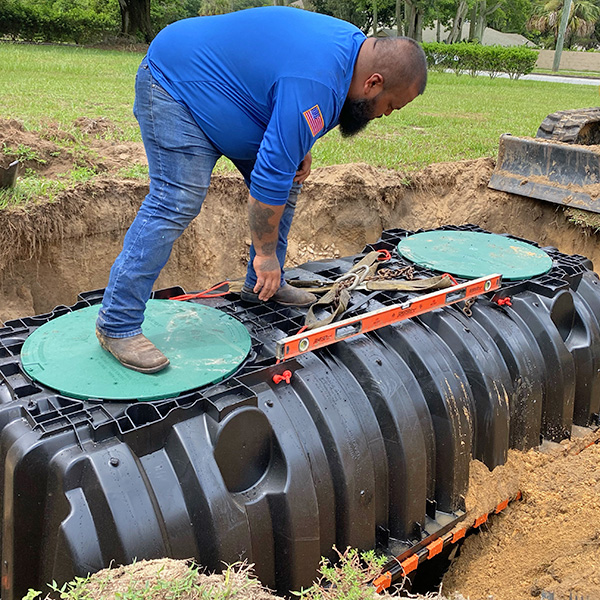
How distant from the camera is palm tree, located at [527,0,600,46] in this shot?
5238 cm

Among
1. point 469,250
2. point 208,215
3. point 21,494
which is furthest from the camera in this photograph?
point 208,215

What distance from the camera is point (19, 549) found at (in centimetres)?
246

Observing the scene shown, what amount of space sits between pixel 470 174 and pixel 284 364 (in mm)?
5362

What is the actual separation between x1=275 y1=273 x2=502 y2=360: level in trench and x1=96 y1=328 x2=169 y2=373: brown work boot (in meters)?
0.58

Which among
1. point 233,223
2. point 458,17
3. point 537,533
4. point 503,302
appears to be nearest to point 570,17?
point 458,17

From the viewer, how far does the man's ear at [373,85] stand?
2865 mm

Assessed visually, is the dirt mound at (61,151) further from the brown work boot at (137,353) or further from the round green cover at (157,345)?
the brown work boot at (137,353)

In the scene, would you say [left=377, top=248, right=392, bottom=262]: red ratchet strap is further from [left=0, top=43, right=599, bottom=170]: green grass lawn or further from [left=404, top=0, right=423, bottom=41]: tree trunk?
[left=404, top=0, right=423, bottom=41]: tree trunk

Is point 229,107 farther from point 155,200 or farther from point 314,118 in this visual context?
point 155,200

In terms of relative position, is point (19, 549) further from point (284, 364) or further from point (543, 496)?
point (543, 496)

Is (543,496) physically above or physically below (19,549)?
below

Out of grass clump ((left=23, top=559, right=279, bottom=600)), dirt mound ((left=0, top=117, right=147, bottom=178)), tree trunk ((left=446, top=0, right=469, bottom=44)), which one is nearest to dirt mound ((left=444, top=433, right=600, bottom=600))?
grass clump ((left=23, top=559, right=279, bottom=600))

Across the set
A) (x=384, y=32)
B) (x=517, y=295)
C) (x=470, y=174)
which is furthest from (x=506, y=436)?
(x=384, y=32)

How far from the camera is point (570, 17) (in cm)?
5331
